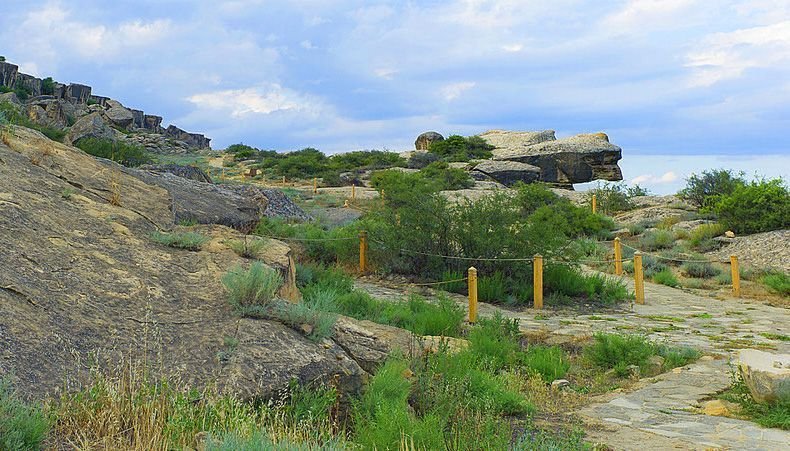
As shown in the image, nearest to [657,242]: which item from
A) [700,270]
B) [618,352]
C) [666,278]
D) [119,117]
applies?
[700,270]

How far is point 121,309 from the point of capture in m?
4.88

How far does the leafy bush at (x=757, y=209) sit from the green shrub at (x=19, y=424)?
70.0 ft

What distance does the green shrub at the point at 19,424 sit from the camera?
10.1 ft

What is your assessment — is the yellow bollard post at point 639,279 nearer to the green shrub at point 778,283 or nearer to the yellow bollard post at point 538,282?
the yellow bollard post at point 538,282

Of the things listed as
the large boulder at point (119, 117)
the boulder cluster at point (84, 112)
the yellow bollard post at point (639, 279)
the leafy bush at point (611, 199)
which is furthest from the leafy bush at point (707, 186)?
the large boulder at point (119, 117)

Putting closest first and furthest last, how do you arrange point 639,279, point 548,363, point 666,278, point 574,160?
point 548,363, point 639,279, point 666,278, point 574,160

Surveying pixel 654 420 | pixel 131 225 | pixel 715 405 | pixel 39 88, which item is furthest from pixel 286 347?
pixel 39 88

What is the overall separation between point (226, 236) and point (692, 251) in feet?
56.3

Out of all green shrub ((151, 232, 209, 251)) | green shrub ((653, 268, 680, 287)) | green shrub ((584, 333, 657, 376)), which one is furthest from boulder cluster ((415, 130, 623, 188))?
green shrub ((151, 232, 209, 251))

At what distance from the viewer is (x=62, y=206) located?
641 centimetres

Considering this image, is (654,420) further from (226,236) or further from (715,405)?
(226,236)

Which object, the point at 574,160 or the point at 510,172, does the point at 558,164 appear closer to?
the point at 574,160

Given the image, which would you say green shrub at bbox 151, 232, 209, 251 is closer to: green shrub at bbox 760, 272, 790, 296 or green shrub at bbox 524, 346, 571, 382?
green shrub at bbox 524, 346, 571, 382

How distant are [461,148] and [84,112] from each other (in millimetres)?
33437
